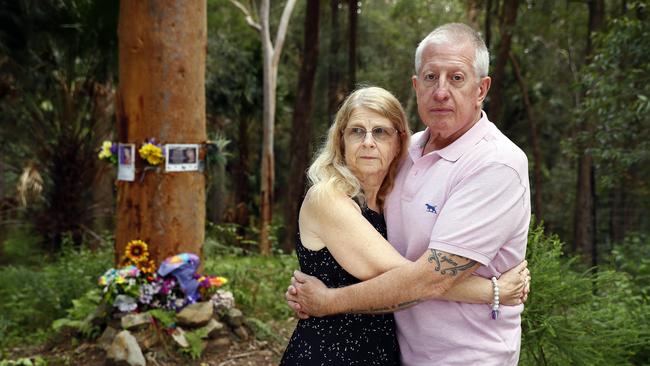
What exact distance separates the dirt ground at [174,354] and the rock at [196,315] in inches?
9.4

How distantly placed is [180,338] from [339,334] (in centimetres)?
307

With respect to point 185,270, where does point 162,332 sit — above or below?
below

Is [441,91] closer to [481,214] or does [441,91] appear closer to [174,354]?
[481,214]

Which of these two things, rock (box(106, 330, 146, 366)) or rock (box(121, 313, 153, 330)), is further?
rock (box(121, 313, 153, 330))

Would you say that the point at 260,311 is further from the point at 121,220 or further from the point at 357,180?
the point at 357,180

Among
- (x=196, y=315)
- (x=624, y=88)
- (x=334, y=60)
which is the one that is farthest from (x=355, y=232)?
(x=334, y=60)

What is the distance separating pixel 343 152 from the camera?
7.61 feet

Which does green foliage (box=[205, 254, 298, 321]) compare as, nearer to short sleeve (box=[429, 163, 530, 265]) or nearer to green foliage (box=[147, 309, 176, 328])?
green foliage (box=[147, 309, 176, 328])

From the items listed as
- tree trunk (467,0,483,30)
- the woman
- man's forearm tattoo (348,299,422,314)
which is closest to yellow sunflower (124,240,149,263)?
the woman

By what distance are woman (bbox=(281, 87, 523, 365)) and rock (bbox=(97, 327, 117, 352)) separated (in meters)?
3.03

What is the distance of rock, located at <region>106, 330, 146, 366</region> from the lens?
4508 millimetres

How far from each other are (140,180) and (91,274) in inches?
85.0

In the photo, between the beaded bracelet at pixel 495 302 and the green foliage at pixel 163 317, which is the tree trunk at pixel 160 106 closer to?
the green foliage at pixel 163 317

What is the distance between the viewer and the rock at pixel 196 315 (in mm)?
5031
